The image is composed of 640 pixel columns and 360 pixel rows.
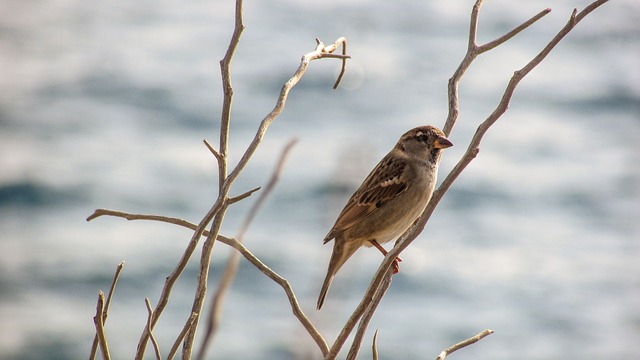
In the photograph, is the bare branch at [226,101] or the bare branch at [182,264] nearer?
the bare branch at [182,264]

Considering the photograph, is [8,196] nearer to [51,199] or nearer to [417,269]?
[51,199]

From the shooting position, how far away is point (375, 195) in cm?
411

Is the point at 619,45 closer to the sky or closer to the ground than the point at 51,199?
closer to the sky

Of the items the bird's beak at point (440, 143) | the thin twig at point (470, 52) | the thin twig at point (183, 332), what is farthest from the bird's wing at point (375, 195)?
the thin twig at point (183, 332)

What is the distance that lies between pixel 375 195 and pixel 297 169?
515 centimetres

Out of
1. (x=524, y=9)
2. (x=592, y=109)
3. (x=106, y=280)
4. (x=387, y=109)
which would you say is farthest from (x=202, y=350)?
(x=524, y=9)

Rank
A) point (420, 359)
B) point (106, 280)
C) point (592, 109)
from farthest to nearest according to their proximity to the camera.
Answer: point (592, 109) → point (106, 280) → point (420, 359)

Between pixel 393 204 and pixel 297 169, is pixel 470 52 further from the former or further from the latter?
pixel 297 169

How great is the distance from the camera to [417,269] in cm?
870

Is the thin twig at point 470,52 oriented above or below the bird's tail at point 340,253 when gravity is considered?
below

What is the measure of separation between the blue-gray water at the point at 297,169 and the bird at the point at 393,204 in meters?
3.04

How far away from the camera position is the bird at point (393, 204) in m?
4.01

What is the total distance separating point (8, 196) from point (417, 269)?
12.3 feet

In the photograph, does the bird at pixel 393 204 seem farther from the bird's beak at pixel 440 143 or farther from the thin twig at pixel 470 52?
the thin twig at pixel 470 52
